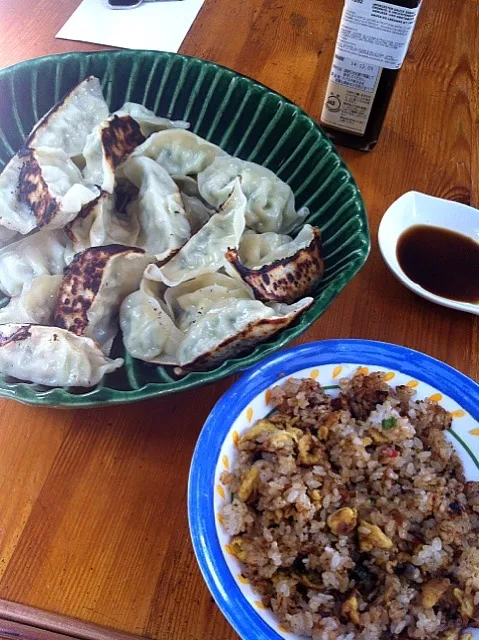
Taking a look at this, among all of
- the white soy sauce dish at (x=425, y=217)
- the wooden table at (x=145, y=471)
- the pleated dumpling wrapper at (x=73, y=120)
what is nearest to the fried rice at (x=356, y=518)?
the wooden table at (x=145, y=471)

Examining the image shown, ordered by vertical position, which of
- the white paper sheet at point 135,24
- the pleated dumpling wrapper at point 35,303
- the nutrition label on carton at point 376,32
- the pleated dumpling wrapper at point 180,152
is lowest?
the pleated dumpling wrapper at point 35,303

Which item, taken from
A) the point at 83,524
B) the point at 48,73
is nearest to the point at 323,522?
the point at 83,524

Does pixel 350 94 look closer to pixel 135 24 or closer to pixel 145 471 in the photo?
pixel 135 24

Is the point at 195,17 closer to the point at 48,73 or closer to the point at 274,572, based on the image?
the point at 48,73

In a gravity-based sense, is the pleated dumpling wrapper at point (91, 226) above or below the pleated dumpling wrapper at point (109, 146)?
below

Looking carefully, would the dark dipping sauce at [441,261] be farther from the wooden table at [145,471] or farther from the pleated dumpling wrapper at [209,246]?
the pleated dumpling wrapper at [209,246]

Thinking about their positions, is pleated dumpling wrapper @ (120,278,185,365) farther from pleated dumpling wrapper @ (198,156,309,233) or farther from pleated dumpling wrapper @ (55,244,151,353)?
pleated dumpling wrapper @ (198,156,309,233)

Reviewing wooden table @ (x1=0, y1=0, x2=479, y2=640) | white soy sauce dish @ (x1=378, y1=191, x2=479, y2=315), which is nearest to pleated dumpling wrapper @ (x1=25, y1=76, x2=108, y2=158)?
wooden table @ (x1=0, y1=0, x2=479, y2=640)

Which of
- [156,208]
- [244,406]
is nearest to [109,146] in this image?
[156,208]
